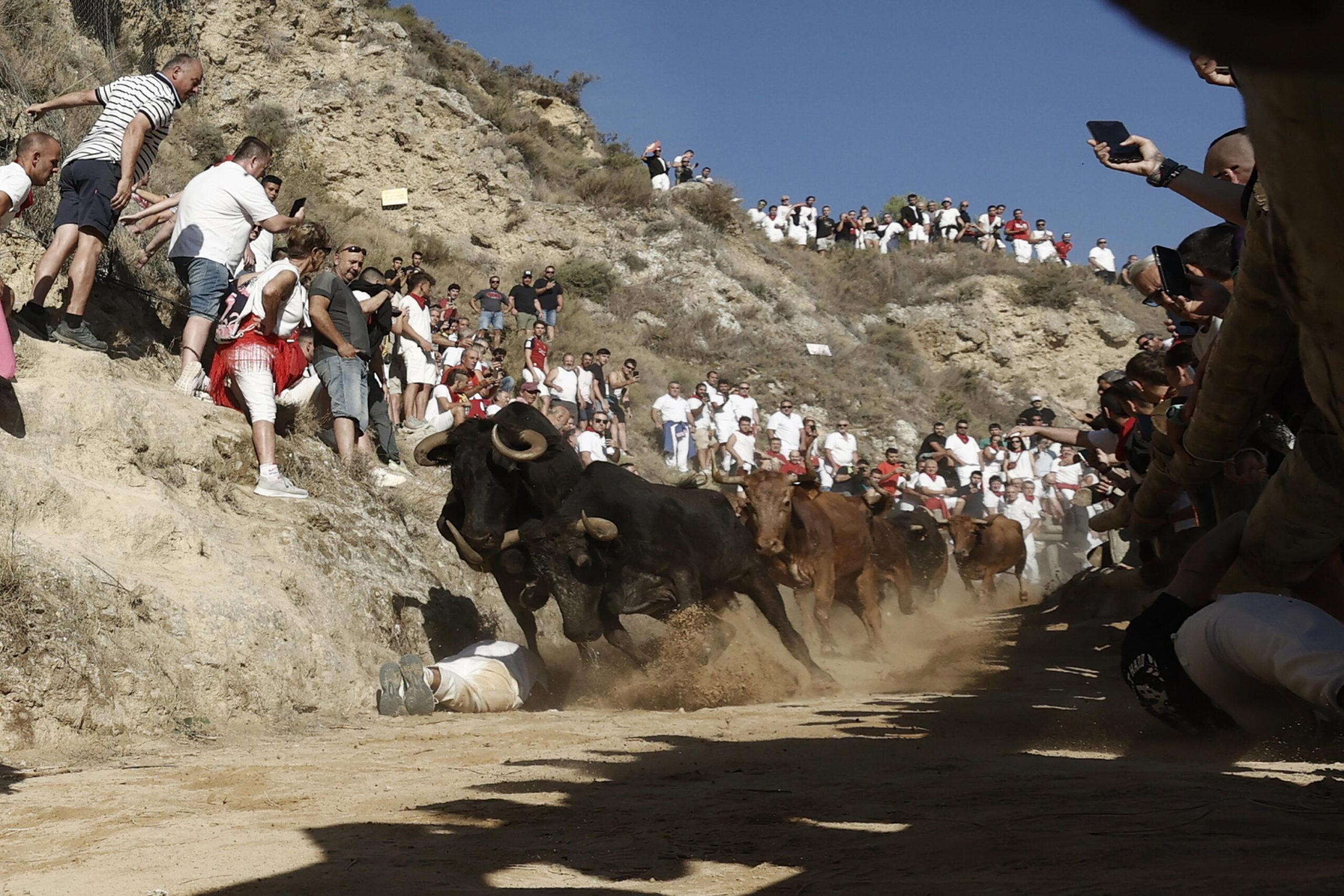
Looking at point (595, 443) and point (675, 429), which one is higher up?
point (675, 429)

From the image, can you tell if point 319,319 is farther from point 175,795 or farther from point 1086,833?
point 1086,833

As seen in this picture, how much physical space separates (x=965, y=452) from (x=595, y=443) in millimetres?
8767

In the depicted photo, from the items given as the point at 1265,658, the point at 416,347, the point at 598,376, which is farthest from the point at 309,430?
the point at 598,376

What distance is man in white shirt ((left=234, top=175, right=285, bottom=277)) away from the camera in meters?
10.7

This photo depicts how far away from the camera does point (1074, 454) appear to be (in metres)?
21.6

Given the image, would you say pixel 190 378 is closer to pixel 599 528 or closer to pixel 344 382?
pixel 344 382

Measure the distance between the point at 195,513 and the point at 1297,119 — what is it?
858cm

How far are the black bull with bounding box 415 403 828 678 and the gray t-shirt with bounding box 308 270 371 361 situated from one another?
5.14 ft

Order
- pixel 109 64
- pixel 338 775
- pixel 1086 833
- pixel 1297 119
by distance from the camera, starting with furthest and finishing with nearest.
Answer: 1. pixel 109 64
2. pixel 338 775
3. pixel 1086 833
4. pixel 1297 119

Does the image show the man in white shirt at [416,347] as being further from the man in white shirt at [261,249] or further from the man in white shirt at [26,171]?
the man in white shirt at [26,171]

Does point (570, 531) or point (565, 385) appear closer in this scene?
point (570, 531)

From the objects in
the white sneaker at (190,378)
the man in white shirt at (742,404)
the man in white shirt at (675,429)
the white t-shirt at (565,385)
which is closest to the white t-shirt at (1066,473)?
the man in white shirt at (742,404)

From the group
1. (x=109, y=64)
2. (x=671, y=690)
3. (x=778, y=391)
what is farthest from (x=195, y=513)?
(x=778, y=391)

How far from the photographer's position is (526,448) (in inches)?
385
